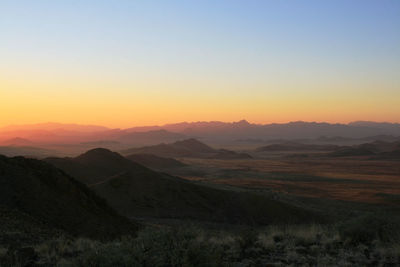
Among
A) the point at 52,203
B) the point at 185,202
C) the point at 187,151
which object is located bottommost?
the point at 187,151

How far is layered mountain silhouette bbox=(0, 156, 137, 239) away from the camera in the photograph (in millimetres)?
13086

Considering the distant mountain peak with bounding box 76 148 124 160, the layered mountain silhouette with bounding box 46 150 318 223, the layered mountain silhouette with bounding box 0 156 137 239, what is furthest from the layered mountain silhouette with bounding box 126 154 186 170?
the layered mountain silhouette with bounding box 0 156 137 239

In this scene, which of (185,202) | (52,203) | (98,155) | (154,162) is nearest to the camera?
(52,203)

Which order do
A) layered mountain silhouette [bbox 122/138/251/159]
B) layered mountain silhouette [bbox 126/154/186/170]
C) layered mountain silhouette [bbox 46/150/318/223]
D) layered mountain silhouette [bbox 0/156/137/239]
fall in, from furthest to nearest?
layered mountain silhouette [bbox 122/138/251/159] → layered mountain silhouette [bbox 126/154/186/170] → layered mountain silhouette [bbox 46/150/318/223] → layered mountain silhouette [bbox 0/156/137/239]

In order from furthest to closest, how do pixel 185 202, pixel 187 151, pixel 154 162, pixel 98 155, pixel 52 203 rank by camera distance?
pixel 187 151 → pixel 154 162 → pixel 98 155 → pixel 185 202 → pixel 52 203

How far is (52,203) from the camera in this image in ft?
47.3

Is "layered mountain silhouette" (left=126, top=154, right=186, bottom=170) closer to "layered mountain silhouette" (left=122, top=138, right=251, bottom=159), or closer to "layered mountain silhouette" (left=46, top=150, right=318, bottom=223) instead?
"layered mountain silhouette" (left=122, top=138, right=251, bottom=159)

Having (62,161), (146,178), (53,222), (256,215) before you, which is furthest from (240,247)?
(62,161)

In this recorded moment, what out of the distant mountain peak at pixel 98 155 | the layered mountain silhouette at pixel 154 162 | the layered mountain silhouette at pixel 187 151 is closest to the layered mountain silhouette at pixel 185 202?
the distant mountain peak at pixel 98 155

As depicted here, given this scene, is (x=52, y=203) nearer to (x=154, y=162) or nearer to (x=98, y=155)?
(x=98, y=155)

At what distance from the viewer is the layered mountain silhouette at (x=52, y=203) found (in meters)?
13.1

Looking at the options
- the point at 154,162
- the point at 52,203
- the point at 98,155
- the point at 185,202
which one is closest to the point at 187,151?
the point at 154,162

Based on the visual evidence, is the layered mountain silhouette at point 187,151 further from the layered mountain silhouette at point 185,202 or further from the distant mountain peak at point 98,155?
the layered mountain silhouette at point 185,202

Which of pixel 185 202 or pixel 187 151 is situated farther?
pixel 187 151
